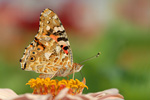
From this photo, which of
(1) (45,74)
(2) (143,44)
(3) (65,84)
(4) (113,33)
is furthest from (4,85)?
(2) (143,44)

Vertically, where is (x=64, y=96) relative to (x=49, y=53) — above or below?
below

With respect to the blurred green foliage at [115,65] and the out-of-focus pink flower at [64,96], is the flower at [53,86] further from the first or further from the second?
the blurred green foliage at [115,65]

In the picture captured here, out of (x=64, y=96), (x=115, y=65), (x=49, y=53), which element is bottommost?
(x=64, y=96)

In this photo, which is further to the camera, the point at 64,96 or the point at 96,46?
the point at 96,46

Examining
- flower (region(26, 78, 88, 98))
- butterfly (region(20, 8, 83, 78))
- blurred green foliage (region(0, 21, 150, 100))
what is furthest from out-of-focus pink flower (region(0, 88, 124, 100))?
blurred green foliage (region(0, 21, 150, 100))

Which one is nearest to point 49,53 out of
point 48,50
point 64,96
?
point 48,50

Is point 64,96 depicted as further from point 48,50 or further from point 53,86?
point 48,50

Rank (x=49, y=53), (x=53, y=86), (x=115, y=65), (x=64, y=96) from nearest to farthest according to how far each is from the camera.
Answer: (x=64, y=96), (x=53, y=86), (x=49, y=53), (x=115, y=65)

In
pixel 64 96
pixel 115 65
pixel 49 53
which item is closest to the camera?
→ pixel 64 96
